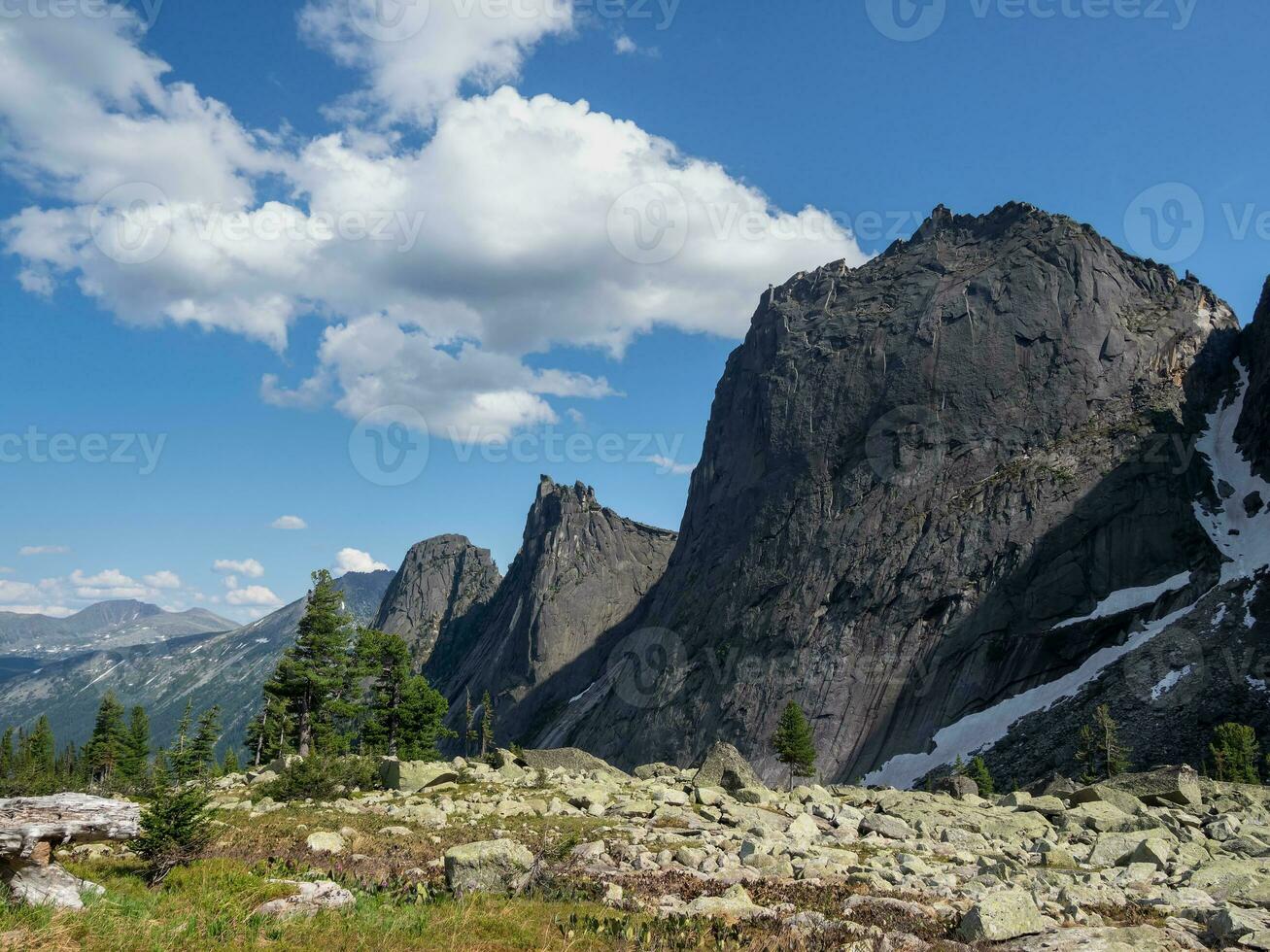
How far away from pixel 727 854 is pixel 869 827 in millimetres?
7465

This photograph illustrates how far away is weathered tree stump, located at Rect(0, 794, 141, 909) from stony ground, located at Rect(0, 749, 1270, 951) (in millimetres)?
840

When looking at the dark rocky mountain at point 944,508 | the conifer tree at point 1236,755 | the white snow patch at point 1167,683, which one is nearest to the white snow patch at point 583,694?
the dark rocky mountain at point 944,508

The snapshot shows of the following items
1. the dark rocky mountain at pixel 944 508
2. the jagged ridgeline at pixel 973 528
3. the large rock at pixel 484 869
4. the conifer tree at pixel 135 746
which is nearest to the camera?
the large rock at pixel 484 869

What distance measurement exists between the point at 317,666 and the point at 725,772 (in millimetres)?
25249

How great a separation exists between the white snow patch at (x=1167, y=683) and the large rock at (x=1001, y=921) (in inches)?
3295

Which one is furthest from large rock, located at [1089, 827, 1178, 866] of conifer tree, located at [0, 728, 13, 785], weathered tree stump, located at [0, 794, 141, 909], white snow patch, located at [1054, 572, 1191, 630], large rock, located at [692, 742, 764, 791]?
conifer tree, located at [0, 728, 13, 785]

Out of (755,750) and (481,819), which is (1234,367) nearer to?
(755,750)

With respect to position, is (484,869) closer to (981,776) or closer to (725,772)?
(725,772)

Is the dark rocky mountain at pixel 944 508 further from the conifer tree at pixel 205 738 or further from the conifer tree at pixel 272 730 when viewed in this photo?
the conifer tree at pixel 205 738

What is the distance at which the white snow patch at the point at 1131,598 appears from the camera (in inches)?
3927

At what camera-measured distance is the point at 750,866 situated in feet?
51.8

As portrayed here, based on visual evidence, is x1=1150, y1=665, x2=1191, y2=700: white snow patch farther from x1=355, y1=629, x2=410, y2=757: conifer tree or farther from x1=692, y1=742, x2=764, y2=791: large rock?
x1=355, y1=629, x2=410, y2=757: conifer tree

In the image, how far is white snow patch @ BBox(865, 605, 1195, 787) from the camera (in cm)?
9125

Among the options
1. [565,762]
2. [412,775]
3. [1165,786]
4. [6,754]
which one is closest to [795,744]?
[565,762]
